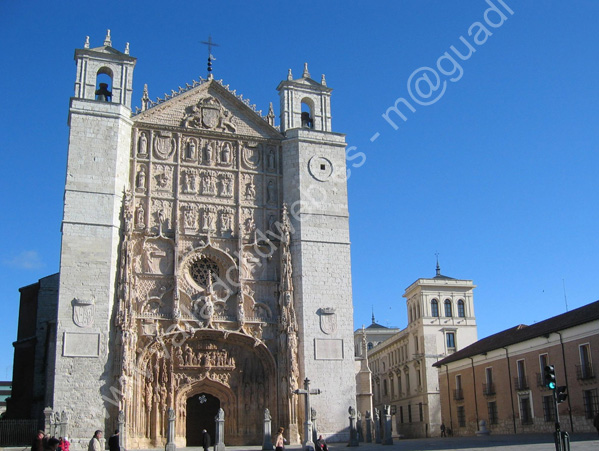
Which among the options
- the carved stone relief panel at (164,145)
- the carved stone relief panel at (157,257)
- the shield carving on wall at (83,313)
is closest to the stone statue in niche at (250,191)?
the carved stone relief panel at (164,145)

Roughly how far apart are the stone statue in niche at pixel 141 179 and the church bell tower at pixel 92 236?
491mm

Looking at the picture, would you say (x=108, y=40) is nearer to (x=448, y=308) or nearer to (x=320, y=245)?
(x=320, y=245)

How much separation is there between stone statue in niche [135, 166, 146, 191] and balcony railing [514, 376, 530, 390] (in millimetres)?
18284

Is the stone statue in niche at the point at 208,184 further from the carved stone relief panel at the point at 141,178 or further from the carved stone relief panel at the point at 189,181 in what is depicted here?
the carved stone relief panel at the point at 141,178

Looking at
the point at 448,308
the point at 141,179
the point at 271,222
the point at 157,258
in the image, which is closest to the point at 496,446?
the point at 271,222

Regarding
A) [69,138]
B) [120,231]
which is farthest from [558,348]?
[69,138]

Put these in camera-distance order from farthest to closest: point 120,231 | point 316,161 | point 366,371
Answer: point 366,371, point 316,161, point 120,231

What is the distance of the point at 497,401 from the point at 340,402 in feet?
34.8

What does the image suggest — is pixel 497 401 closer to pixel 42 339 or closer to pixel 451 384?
pixel 451 384

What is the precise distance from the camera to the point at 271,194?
94.7ft

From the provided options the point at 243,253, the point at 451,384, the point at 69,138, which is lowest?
the point at 451,384

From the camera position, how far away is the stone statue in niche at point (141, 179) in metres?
26.9

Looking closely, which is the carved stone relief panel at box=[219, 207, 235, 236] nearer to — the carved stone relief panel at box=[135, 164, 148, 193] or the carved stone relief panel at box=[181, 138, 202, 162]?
the carved stone relief panel at box=[181, 138, 202, 162]

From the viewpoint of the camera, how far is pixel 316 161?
29.2 m
